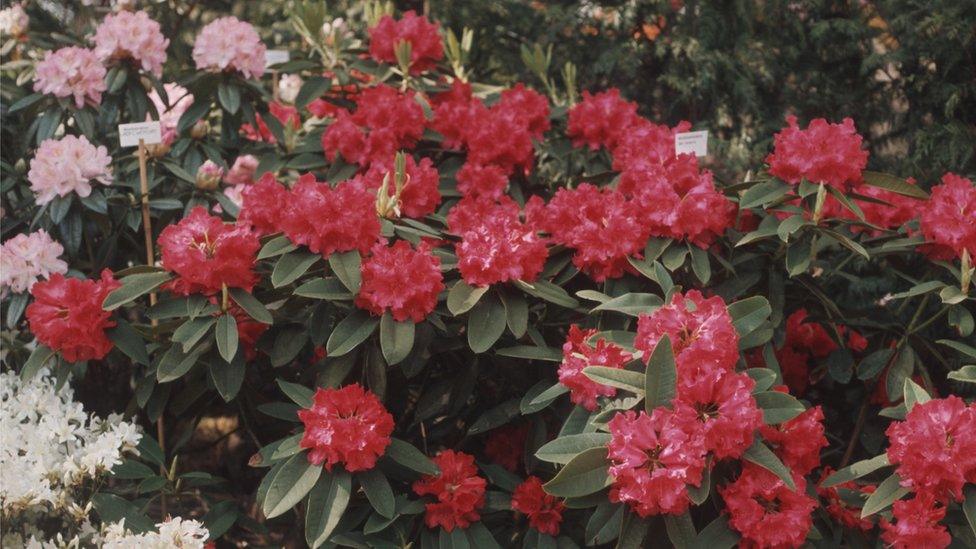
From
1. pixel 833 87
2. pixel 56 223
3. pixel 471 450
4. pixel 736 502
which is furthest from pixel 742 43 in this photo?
pixel 56 223

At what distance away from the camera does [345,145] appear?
7.40ft

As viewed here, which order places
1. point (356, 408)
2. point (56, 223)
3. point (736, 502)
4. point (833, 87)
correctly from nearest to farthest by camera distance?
point (736, 502) < point (356, 408) < point (56, 223) < point (833, 87)

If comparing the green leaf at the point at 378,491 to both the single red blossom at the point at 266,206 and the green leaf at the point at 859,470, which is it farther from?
the green leaf at the point at 859,470

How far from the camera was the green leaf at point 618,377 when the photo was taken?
4.85 feet

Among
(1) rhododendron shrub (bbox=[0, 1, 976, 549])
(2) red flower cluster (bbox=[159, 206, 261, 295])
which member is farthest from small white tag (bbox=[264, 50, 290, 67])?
(2) red flower cluster (bbox=[159, 206, 261, 295])

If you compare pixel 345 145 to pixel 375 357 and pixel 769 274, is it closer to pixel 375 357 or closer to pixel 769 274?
pixel 375 357

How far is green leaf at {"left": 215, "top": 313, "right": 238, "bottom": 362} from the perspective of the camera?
5.42 ft

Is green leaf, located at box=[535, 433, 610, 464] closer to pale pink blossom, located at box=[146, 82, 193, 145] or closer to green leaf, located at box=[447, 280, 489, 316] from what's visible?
green leaf, located at box=[447, 280, 489, 316]

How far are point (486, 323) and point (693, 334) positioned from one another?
35cm

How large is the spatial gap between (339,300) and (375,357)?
128 mm

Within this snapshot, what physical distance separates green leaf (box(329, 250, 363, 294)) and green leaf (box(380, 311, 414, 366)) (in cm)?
7

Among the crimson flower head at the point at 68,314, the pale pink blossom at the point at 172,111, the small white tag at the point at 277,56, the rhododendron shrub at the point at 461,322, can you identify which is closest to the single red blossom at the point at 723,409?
the rhododendron shrub at the point at 461,322

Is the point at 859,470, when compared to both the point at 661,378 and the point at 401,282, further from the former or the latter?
the point at 401,282

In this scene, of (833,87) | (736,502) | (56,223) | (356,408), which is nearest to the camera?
(736,502)
